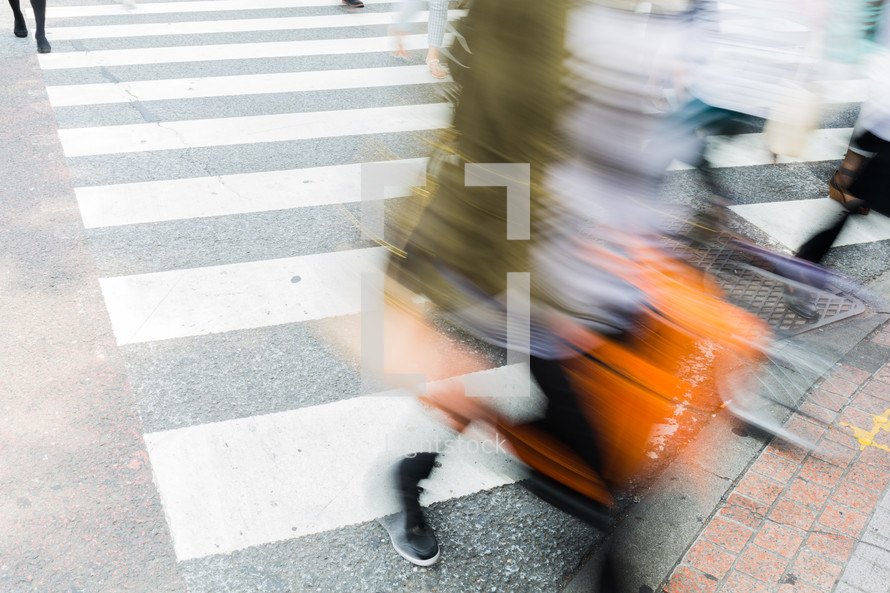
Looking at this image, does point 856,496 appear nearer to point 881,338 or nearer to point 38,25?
point 881,338

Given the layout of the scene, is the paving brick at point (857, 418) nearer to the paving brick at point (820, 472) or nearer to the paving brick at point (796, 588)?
the paving brick at point (820, 472)

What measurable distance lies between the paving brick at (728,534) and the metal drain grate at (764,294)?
1.36 metres

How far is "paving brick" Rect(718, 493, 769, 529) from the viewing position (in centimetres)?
282

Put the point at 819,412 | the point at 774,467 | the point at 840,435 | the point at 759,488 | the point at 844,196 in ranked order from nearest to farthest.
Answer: the point at 759,488 < the point at 774,467 < the point at 840,435 < the point at 819,412 < the point at 844,196

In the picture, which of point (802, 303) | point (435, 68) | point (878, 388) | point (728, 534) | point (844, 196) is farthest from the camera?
point (435, 68)

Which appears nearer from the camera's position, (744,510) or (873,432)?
(744,510)

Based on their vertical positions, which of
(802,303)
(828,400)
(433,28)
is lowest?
(828,400)

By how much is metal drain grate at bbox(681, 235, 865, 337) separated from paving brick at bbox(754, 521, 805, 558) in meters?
1.31

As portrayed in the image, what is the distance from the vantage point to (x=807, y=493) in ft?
9.68

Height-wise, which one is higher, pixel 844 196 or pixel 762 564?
pixel 844 196

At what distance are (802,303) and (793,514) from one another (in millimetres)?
1551

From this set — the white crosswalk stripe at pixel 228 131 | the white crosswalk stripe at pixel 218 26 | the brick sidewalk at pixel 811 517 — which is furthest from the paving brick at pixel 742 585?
the white crosswalk stripe at pixel 218 26

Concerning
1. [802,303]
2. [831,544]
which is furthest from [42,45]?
[831,544]

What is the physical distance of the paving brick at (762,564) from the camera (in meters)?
2.59
